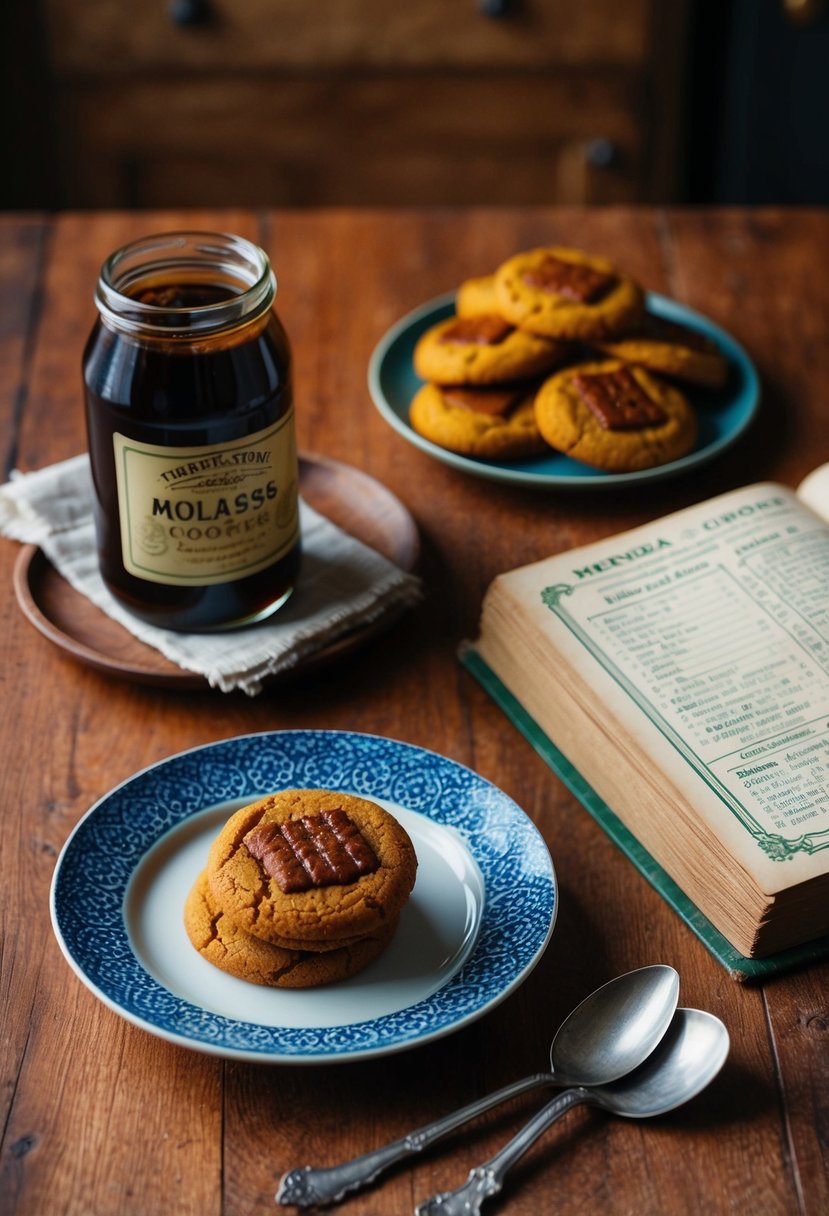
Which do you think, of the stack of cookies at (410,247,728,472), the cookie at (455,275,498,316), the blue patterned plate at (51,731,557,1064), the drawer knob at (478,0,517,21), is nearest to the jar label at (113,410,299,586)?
the blue patterned plate at (51,731,557,1064)

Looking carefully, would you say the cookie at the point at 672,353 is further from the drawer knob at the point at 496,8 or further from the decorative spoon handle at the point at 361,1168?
the drawer knob at the point at 496,8

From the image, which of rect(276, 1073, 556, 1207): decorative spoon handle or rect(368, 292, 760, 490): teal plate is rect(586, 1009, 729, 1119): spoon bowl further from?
rect(368, 292, 760, 490): teal plate

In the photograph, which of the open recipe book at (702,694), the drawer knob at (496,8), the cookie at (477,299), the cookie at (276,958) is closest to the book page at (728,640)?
the open recipe book at (702,694)

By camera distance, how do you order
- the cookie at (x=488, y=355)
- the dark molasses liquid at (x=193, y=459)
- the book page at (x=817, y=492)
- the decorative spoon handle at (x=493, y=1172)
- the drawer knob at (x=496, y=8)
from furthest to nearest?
the drawer knob at (x=496, y=8), the cookie at (x=488, y=355), the book page at (x=817, y=492), the dark molasses liquid at (x=193, y=459), the decorative spoon handle at (x=493, y=1172)

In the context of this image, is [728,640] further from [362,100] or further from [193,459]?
[362,100]

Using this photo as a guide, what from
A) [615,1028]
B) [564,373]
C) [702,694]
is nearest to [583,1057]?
[615,1028]

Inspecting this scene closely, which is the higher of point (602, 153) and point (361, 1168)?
point (361, 1168)
